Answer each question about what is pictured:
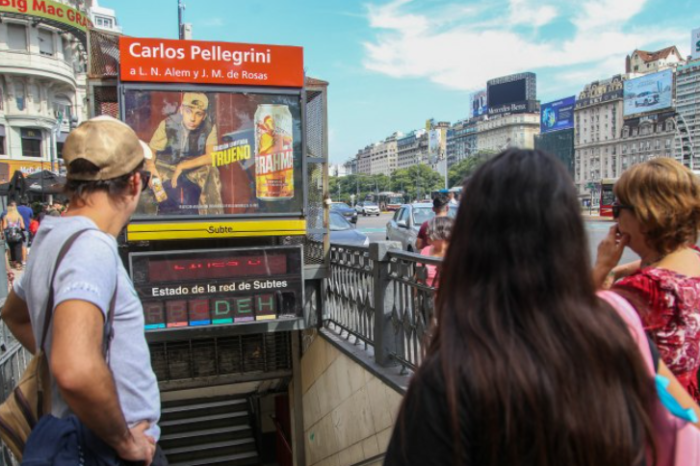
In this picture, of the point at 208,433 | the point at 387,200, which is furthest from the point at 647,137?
the point at 208,433

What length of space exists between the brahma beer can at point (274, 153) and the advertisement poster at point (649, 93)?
90234 millimetres

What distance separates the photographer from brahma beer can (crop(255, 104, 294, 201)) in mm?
6020

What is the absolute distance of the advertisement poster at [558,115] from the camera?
11000 centimetres

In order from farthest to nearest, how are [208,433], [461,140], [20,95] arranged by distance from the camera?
1. [461,140]
2. [20,95]
3. [208,433]

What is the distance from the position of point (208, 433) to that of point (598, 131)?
127 m

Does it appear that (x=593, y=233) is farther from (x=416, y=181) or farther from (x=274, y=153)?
(x=416, y=181)

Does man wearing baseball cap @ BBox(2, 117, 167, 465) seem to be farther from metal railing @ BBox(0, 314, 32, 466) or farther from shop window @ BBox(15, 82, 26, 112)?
shop window @ BBox(15, 82, 26, 112)

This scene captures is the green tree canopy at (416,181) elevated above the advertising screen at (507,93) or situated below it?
below

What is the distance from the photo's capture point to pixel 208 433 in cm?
1030

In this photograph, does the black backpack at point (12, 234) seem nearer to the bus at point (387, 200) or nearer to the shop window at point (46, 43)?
the shop window at point (46, 43)

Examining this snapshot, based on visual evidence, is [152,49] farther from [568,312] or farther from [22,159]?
[22,159]

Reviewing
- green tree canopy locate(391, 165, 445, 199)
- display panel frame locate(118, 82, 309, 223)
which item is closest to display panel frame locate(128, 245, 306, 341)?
display panel frame locate(118, 82, 309, 223)

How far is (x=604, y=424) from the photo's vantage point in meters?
1.11

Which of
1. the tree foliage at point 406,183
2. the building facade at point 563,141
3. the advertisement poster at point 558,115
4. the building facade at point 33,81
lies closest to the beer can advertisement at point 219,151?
the building facade at point 33,81
